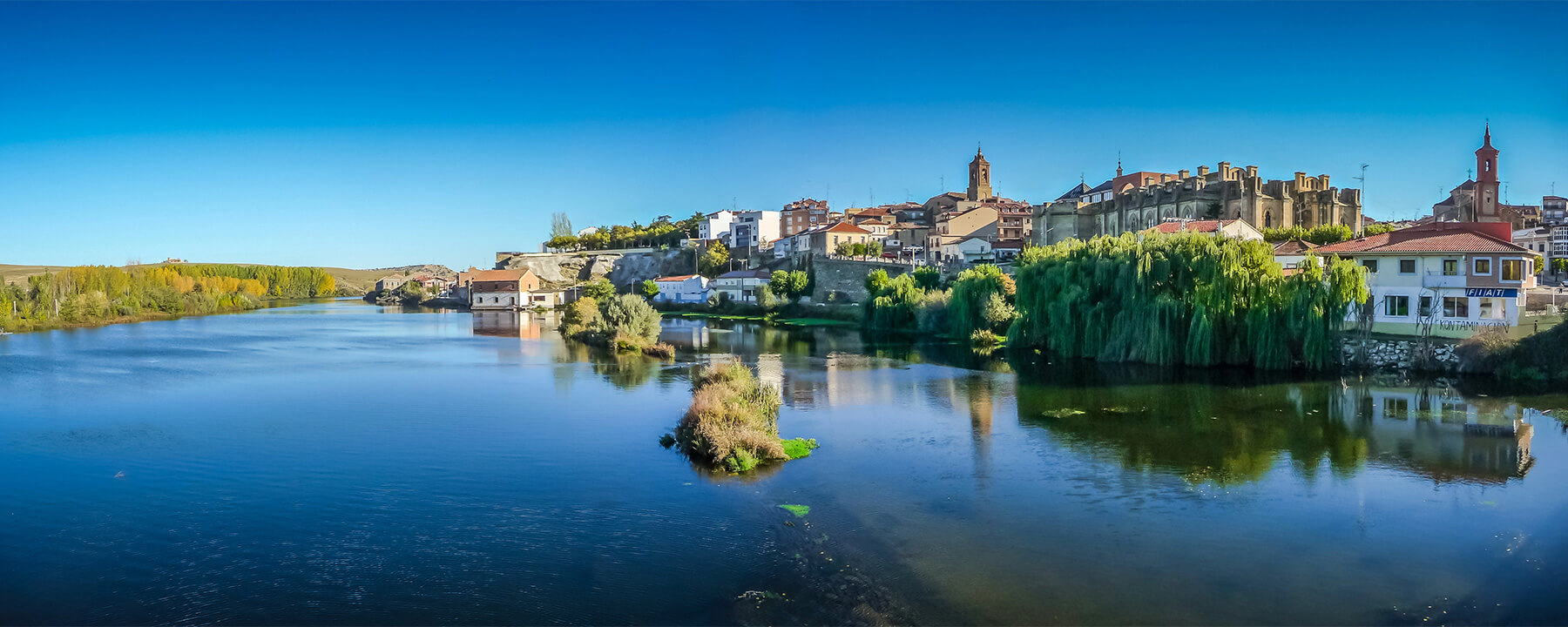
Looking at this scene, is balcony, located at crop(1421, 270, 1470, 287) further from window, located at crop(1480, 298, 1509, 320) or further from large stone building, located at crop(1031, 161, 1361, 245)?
large stone building, located at crop(1031, 161, 1361, 245)

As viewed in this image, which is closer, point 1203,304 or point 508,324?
point 1203,304

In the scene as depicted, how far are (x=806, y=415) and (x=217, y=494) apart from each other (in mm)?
10484

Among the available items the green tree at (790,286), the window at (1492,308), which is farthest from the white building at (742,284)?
the window at (1492,308)

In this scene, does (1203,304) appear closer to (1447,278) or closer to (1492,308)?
(1447,278)

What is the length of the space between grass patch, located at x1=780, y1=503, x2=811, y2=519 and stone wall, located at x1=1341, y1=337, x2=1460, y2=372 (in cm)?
1950

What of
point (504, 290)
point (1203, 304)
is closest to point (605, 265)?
point (504, 290)

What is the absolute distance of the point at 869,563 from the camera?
9.15m

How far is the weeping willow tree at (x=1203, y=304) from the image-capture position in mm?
23281

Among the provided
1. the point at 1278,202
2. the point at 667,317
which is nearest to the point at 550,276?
the point at 667,317

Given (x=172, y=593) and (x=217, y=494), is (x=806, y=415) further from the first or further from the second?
(x=172, y=593)

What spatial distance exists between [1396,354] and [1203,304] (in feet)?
16.2

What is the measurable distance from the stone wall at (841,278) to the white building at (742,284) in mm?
4742

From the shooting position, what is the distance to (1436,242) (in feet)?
78.4

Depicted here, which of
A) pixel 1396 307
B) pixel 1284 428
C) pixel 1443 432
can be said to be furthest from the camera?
pixel 1396 307
